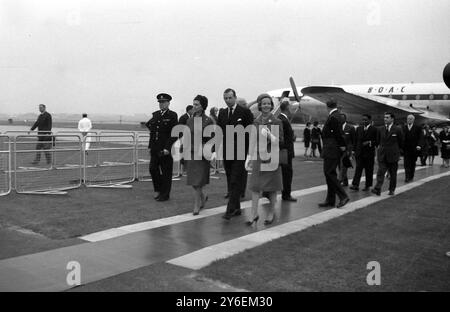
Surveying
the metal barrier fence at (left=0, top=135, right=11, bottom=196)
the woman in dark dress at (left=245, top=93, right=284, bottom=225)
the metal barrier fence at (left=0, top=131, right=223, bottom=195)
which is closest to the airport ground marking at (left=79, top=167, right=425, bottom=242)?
the woman in dark dress at (left=245, top=93, right=284, bottom=225)

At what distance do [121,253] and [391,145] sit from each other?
22.5 ft

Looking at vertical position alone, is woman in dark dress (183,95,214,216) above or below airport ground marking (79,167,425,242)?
above

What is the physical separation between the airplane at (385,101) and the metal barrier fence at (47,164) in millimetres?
18400

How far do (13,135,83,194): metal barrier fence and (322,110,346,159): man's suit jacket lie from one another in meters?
5.04

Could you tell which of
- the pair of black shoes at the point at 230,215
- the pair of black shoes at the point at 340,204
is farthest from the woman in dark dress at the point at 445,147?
the pair of black shoes at the point at 230,215

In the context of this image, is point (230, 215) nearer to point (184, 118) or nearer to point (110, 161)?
point (184, 118)

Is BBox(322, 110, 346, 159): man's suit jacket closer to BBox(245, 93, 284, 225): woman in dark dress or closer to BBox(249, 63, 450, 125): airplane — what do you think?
BBox(245, 93, 284, 225): woman in dark dress

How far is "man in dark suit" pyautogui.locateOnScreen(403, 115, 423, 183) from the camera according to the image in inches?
498

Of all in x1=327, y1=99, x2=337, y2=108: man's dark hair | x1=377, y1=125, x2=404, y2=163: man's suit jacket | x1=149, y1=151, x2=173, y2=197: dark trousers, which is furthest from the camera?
x1=377, y1=125, x2=404, y2=163: man's suit jacket

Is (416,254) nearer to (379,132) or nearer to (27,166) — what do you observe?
→ (379,132)

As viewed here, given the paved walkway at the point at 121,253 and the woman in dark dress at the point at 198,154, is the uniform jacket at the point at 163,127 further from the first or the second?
the paved walkway at the point at 121,253

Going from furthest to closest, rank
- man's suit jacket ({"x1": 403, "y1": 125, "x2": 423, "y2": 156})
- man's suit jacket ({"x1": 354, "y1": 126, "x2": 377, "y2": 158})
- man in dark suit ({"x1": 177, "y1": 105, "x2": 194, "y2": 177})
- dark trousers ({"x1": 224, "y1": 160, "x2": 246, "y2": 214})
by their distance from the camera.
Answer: man's suit jacket ({"x1": 403, "y1": 125, "x2": 423, "y2": 156}) → man's suit jacket ({"x1": 354, "y1": 126, "x2": 377, "y2": 158}) → man in dark suit ({"x1": 177, "y1": 105, "x2": 194, "y2": 177}) → dark trousers ({"x1": 224, "y1": 160, "x2": 246, "y2": 214})

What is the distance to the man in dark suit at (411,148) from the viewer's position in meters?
12.7
